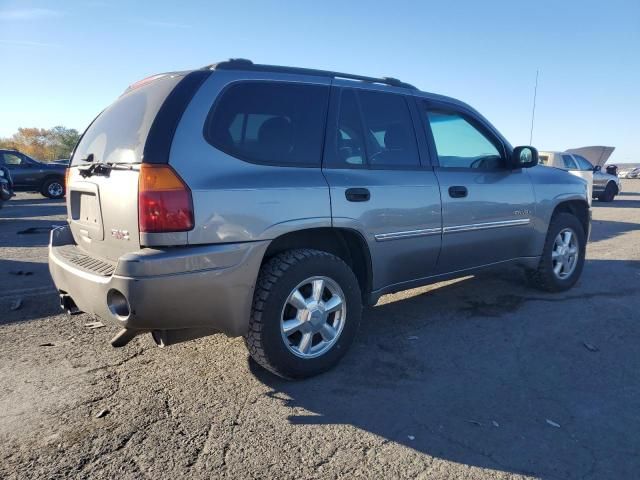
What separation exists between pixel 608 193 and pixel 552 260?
1606 cm

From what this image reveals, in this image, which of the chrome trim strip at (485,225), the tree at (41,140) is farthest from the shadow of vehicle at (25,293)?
the tree at (41,140)

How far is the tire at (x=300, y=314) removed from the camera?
288 cm

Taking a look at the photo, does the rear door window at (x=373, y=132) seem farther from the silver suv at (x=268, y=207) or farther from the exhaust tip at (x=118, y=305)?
the exhaust tip at (x=118, y=305)

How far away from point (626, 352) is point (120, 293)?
11.6 feet

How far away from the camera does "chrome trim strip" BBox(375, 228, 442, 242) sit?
3406 mm

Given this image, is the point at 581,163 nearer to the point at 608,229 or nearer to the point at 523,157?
the point at 608,229

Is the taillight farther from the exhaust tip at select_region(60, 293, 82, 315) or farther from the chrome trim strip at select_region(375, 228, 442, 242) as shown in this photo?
the chrome trim strip at select_region(375, 228, 442, 242)

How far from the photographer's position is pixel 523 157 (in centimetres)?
444

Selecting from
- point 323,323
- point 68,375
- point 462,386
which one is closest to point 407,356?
point 462,386

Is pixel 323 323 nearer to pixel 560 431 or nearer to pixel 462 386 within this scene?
pixel 462 386

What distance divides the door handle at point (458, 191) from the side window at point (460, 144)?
0.21 metres

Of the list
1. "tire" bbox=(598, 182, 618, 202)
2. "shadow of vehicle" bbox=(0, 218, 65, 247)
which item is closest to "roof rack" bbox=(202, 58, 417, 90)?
"shadow of vehicle" bbox=(0, 218, 65, 247)

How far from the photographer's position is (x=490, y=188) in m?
4.23

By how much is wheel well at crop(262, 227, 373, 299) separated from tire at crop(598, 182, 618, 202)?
18.0 m
